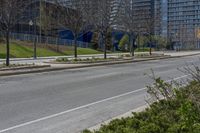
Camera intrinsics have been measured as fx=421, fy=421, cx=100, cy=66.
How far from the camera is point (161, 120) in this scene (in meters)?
6.84

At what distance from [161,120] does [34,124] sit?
2.82 m

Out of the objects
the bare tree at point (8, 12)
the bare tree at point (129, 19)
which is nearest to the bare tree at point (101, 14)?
the bare tree at point (129, 19)

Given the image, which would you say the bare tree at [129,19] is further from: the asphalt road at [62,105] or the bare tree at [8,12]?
the asphalt road at [62,105]

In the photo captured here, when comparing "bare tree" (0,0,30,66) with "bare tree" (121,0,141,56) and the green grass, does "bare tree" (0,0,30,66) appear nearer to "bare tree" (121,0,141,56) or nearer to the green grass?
the green grass

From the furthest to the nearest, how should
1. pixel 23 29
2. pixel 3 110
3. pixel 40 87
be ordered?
pixel 23 29 < pixel 40 87 < pixel 3 110

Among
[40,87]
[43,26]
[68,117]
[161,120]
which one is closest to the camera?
[161,120]

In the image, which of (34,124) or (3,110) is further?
(3,110)

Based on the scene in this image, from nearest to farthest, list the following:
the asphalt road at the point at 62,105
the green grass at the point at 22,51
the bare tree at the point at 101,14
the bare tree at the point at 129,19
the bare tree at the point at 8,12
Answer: the asphalt road at the point at 62,105
the bare tree at the point at 8,12
the bare tree at the point at 101,14
the bare tree at the point at 129,19
the green grass at the point at 22,51

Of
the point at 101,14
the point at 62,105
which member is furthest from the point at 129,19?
the point at 62,105

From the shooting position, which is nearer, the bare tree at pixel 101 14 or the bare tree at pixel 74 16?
the bare tree at pixel 74 16

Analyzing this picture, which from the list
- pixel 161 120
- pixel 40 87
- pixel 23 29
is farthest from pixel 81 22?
pixel 23 29

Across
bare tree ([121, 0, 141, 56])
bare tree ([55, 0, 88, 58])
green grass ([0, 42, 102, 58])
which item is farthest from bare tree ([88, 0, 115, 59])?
green grass ([0, 42, 102, 58])

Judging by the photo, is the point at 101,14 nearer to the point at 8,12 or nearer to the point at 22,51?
the point at 8,12

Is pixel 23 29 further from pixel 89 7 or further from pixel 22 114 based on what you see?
pixel 22 114
